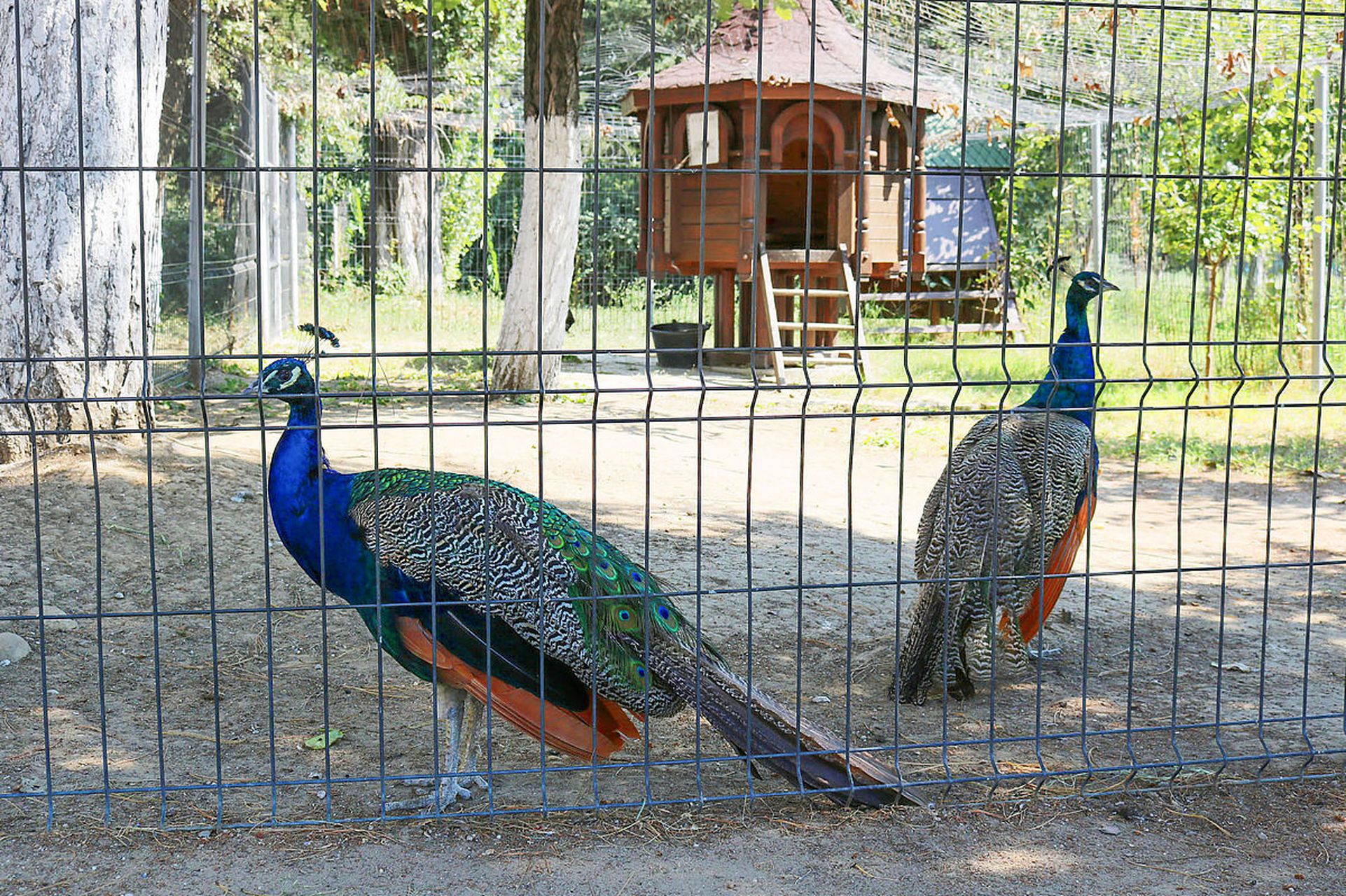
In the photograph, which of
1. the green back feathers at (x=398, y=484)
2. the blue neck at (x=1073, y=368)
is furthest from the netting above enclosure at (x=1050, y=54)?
the green back feathers at (x=398, y=484)

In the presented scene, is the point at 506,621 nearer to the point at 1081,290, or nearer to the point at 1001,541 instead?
the point at 1001,541

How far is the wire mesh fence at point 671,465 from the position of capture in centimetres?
342

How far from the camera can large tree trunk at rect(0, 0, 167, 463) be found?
627cm

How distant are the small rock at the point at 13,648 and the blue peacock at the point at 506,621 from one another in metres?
1.60

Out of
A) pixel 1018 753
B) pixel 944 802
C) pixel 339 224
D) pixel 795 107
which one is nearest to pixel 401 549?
pixel 944 802

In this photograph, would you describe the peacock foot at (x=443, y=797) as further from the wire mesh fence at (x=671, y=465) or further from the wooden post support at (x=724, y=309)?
the wooden post support at (x=724, y=309)

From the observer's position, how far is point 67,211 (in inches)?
252

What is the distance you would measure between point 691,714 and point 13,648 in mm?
2395

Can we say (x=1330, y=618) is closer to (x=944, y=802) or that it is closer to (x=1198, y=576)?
(x=1198, y=576)

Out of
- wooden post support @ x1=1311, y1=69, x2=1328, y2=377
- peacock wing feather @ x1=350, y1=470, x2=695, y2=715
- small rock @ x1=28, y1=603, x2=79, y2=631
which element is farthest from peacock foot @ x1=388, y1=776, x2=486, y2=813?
wooden post support @ x1=1311, y1=69, x2=1328, y2=377

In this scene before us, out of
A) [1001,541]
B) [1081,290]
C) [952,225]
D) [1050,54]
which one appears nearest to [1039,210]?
[952,225]

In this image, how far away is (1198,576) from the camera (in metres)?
6.27

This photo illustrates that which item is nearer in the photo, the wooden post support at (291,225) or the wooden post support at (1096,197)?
the wooden post support at (1096,197)

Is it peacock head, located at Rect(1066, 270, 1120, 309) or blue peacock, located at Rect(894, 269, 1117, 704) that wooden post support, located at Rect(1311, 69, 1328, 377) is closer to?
peacock head, located at Rect(1066, 270, 1120, 309)
